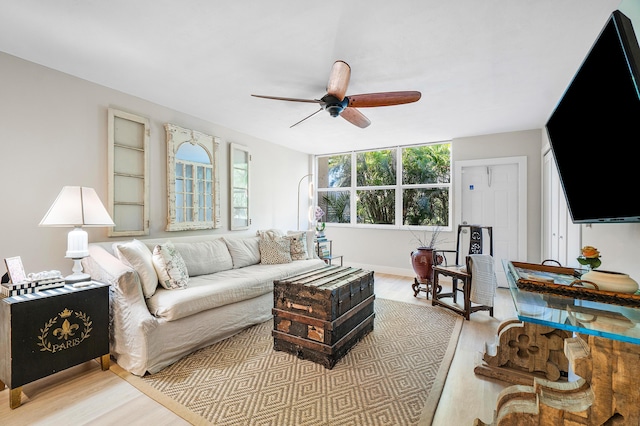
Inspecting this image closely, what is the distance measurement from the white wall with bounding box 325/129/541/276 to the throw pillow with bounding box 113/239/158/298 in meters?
3.94

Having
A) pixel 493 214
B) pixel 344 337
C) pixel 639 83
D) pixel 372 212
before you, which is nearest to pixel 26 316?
pixel 344 337

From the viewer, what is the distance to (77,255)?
2250mm

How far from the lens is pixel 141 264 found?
2.39 meters

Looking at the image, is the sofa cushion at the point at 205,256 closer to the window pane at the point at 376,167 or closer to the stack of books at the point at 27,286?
the stack of books at the point at 27,286

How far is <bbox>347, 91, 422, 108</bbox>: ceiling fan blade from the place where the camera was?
7.51ft

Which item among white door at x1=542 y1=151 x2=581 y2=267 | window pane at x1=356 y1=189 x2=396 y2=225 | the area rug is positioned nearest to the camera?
the area rug

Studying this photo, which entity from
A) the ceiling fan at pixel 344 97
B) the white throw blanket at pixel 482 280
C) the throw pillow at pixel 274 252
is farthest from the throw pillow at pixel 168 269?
the white throw blanket at pixel 482 280

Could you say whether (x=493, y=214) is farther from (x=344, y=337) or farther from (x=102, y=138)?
(x=102, y=138)

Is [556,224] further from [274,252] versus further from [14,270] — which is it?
[14,270]

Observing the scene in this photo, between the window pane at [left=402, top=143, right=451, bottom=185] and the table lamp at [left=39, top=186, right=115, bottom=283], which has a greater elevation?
the window pane at [left=402, top=143, right=451, bottom=185]

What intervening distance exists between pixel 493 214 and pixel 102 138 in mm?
5166

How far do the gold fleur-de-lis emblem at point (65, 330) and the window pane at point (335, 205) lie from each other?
14.7 ft

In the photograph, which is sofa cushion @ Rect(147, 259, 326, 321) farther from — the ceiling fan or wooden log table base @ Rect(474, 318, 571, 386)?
wooden log table base @ Rect(474, 318, 571, 386)

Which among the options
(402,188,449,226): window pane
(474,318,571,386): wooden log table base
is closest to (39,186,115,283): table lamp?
(474,318,571,386): wooden log table base
